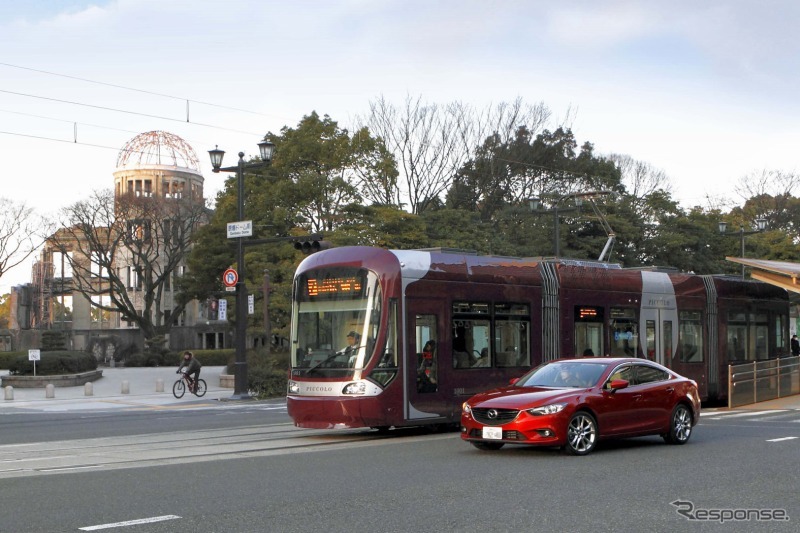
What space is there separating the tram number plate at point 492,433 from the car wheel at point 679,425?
3.14m

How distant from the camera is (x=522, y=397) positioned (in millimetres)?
13734

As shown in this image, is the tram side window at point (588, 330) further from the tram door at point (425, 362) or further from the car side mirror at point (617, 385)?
the car side mirror at point (617, 385)

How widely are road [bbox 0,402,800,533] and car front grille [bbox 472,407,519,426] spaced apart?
0.51m

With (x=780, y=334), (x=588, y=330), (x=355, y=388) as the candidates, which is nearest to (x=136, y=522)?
(x=355, y=388)

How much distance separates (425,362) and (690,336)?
9.59 m

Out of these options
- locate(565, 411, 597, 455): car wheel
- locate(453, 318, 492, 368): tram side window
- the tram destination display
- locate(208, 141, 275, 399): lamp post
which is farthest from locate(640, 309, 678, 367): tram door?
locate(208, 141, 275, 399): lamp post

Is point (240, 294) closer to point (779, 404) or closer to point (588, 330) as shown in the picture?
point (588, 330)

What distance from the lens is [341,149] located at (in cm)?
4475

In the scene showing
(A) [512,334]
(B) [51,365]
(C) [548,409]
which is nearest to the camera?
(C) [548,409]

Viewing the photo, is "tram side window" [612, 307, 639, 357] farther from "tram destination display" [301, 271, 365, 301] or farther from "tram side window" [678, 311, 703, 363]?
"tram destination display" [301, 271, 365, 301]

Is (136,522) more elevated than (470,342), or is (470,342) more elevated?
(470,342)

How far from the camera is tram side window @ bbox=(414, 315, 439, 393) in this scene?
16891mm

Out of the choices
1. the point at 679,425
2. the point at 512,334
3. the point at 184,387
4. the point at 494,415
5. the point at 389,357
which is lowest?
the point at 184,387

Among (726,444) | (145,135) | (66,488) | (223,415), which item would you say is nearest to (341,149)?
(223,415)
